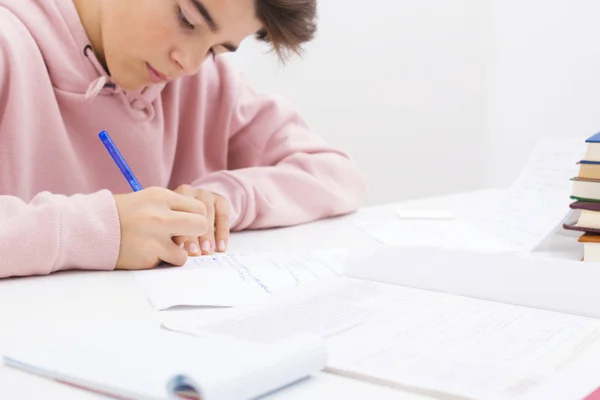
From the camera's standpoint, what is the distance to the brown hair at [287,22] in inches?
38.6

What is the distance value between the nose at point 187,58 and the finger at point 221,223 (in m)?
0.18

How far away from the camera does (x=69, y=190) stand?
1.05 metres

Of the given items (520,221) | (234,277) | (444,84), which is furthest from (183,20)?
(444,84)

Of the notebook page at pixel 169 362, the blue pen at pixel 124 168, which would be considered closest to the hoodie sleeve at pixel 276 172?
the blue pen at pixel 124 168

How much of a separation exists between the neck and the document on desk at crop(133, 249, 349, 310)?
0.40 meters

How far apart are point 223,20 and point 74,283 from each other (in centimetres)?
41

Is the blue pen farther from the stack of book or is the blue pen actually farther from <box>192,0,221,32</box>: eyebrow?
the stack of book

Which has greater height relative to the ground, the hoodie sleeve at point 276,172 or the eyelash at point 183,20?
the eyelash at point 183,20

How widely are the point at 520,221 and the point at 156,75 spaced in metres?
0.53

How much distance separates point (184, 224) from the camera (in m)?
0.76

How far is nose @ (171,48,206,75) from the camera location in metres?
0.96

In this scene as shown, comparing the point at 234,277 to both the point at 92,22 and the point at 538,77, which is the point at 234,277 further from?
the point at 538,77

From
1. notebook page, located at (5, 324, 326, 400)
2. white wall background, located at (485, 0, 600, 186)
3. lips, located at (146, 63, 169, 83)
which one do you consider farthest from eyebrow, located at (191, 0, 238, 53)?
white wall background, located at (485, 0, 600, 186)

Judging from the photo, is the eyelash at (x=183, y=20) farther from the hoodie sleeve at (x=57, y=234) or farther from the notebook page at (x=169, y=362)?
the notebook page at (x=169, y=362)
